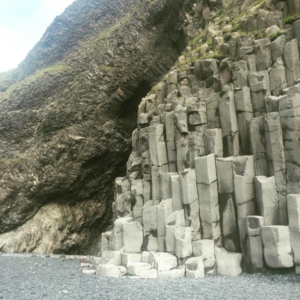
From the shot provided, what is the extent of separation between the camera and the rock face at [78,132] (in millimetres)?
21906

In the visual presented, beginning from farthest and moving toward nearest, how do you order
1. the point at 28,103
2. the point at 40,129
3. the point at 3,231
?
the point at 28,103 → the point at 40,129 → the point at 3,231

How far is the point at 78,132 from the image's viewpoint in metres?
22.7

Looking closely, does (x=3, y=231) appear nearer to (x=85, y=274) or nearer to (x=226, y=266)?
(x=85, y=274)

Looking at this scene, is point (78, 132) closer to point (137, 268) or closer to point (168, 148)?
point (168, 148)

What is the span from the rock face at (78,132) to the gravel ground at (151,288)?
13.1 meters

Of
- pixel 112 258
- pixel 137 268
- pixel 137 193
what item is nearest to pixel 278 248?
pixel 137 268

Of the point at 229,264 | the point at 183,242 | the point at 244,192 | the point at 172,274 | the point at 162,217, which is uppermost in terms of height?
the point at 244,192

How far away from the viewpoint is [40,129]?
74.7ft

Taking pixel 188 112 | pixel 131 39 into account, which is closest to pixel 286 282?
pixel 188 112

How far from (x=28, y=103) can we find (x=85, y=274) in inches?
705

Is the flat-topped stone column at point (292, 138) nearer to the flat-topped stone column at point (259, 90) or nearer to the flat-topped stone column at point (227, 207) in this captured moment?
the flat-topped stone column at point (259, 90)

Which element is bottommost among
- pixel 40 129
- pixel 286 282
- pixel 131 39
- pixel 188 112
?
pixel 286 282

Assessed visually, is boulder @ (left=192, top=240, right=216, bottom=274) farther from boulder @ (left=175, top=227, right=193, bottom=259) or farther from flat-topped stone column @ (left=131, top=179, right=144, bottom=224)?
flat-topped stone column @ (left=131, top=179, right=144, bottom=224)

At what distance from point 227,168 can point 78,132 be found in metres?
14.8
